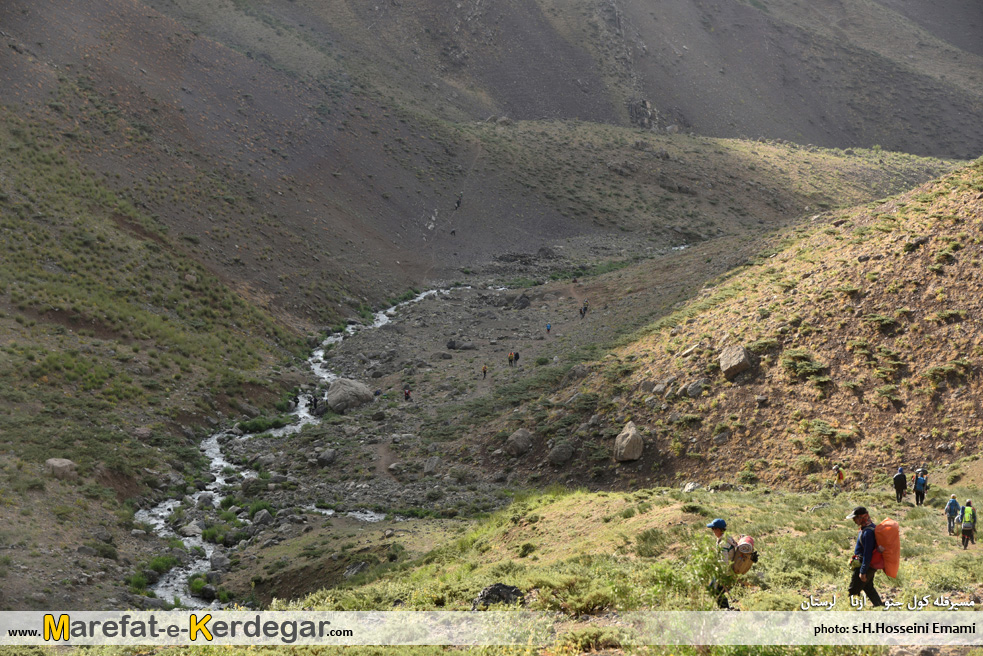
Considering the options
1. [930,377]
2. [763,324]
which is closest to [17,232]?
[763,324]

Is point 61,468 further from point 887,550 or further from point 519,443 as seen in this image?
point 887,550

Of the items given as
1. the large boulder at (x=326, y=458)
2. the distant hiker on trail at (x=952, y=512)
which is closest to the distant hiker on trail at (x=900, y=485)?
the distant hiker on trail at (x=952, y=512)

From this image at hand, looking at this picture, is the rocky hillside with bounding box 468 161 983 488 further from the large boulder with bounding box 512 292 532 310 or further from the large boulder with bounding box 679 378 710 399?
the large boulder with bounding box 512 292 532 310

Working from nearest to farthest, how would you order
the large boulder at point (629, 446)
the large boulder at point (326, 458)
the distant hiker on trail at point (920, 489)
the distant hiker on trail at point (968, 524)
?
Result: the distant hiker on trail at point (968, 524)
the distant hiker on trail at point (920, 489)
the large boulder at point (629, 446)
the large boulder at point (326, 458)

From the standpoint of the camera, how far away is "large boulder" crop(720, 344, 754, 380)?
2319 cm

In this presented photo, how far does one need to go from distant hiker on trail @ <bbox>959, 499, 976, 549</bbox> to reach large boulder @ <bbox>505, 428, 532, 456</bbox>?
618 inches

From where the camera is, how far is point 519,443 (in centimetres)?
2570

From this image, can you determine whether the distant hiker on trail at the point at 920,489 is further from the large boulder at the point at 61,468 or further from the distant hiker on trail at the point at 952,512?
the large boulder at the point at 61,468

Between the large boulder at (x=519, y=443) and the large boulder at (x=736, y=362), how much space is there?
7.59 m

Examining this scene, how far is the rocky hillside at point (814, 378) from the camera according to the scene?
18.8 m

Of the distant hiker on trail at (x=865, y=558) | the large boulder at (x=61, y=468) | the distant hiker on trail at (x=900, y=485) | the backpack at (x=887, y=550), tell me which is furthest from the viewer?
the large boulder at (x=61, y=468)

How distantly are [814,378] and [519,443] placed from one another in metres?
10.5

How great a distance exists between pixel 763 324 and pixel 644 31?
331 ft

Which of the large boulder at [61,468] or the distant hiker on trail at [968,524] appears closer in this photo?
the distant hiker on trail at [968,524]
